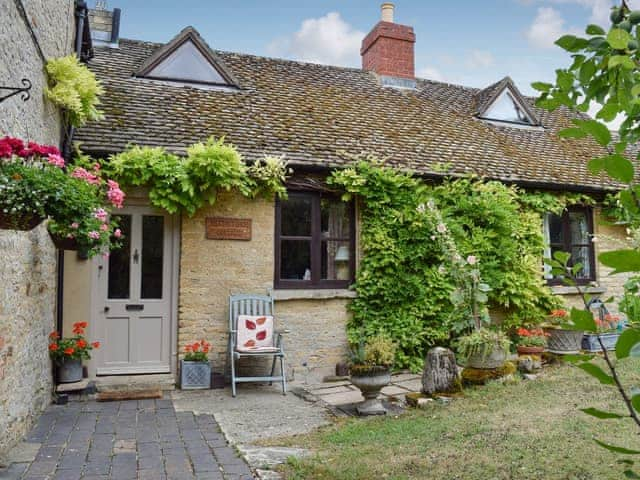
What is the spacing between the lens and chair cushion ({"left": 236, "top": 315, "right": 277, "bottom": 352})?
715cm

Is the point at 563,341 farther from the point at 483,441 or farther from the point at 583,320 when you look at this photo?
the point at 583,320

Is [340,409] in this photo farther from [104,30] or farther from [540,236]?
[104,30]

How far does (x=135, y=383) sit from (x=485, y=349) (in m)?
4.54

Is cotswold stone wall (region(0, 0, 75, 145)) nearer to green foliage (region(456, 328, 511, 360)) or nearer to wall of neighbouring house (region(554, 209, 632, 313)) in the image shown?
green foliage (region(456, 328, 511, 360))

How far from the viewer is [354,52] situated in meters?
13.5

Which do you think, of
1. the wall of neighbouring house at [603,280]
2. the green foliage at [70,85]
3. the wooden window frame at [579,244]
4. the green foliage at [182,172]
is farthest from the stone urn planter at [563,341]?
the green foliage at [70,85]

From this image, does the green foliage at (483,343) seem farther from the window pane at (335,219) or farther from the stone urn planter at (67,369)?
the stone urn planter at (67,369)

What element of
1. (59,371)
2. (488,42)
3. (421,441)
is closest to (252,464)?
(421,441)

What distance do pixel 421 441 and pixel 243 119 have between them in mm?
5823

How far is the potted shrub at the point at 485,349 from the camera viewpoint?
684 cm

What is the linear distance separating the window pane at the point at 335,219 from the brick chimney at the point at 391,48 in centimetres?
497

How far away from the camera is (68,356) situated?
21.2 feet

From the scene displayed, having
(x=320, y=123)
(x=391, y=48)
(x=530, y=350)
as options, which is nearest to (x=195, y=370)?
(x=320, y=123)

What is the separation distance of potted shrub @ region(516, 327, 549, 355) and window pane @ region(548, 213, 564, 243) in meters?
2.21
